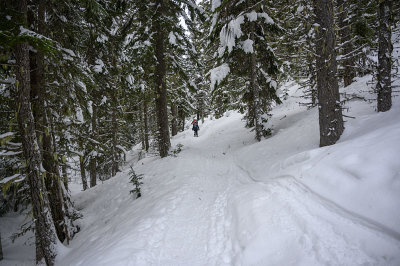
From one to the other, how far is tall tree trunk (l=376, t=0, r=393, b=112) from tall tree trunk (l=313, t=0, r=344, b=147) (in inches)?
59.6

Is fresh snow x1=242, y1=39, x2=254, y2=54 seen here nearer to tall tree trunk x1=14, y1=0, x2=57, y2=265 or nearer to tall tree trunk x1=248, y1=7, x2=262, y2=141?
tall tree trunk x1=248, y1=7, x2=262, y2=141

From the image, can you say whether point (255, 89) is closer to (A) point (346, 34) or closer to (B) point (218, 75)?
(B) point (218, 75)

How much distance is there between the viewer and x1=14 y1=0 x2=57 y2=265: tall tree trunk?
4.57 m

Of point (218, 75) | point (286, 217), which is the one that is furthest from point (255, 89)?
point (286, 217)

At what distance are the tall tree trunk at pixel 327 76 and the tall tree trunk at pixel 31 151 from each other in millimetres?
7859

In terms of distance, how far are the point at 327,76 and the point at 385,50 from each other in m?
1.92

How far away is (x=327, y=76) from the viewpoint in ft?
19.6

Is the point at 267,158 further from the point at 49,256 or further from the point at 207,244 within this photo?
the point at 49,256

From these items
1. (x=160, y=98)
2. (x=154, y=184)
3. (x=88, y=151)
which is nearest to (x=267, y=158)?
(x=154, y=184)

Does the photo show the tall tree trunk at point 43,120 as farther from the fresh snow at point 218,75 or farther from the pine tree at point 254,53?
the pine tree at point 254,53

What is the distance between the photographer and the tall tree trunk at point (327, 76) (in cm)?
574

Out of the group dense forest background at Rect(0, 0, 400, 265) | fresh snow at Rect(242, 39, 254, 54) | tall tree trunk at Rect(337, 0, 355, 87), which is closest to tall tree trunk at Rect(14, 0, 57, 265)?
dense forest background at Rect(0, 0, 400, 265)

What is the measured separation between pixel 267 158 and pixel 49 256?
790 cm

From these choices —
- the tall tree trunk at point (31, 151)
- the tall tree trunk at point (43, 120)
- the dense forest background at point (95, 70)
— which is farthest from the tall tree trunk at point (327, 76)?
the tall tree trunk at point (43, 120)
